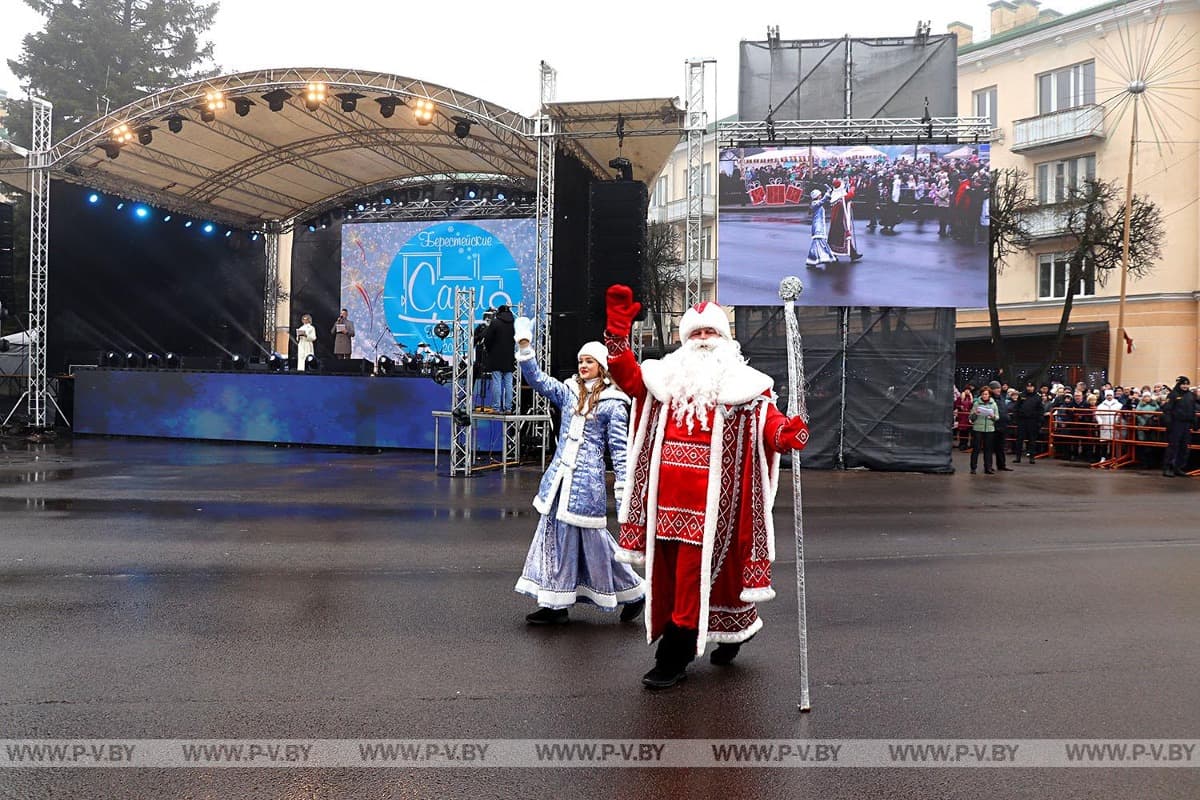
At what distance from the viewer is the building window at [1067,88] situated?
29828mm

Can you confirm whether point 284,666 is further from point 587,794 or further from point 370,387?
point 370,387

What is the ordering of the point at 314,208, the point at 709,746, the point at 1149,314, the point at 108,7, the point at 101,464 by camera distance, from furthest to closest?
1. the point at 108,7
2. the point at 1149,314
3. the point at 314,208
4. the point at 101,464
5. the point at 709,746

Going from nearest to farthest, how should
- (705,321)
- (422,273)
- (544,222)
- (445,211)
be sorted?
(705,321), (544,222), (422,273), (445,211)

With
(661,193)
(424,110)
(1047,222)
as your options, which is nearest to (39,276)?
(424,110)

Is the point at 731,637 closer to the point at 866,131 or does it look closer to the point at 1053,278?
the point at 866,131

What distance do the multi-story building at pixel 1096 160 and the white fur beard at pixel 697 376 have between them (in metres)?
25.8

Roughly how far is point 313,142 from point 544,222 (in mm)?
7000

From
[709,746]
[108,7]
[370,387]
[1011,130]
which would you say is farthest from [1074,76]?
[108,7]

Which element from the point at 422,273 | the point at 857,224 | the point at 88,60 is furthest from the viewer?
the point at 88,60

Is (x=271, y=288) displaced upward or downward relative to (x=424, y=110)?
downward

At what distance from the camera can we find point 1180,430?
1630 centimetres

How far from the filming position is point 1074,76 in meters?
30.3

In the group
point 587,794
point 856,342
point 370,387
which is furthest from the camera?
point 370,387

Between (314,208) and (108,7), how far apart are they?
93.7 ft
